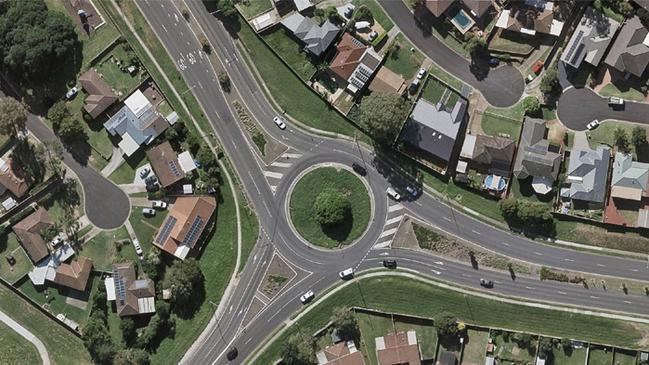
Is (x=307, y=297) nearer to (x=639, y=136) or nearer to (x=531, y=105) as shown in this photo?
(x=531, y=105)

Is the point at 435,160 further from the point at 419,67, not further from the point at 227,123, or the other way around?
the point at 227,123

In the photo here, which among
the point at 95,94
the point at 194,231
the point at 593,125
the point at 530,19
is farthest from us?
the point at 95,94

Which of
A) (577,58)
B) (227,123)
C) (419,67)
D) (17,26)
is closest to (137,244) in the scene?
(227,123)

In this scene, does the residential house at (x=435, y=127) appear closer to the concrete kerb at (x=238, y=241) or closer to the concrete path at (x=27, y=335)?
the concrete kerb at (x=238, y=241)

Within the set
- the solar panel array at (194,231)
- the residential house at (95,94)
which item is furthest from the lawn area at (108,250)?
the residential house at (95,94)

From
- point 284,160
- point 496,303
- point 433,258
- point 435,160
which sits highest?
point 284,160

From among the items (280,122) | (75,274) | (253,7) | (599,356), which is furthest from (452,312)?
(75,274)
